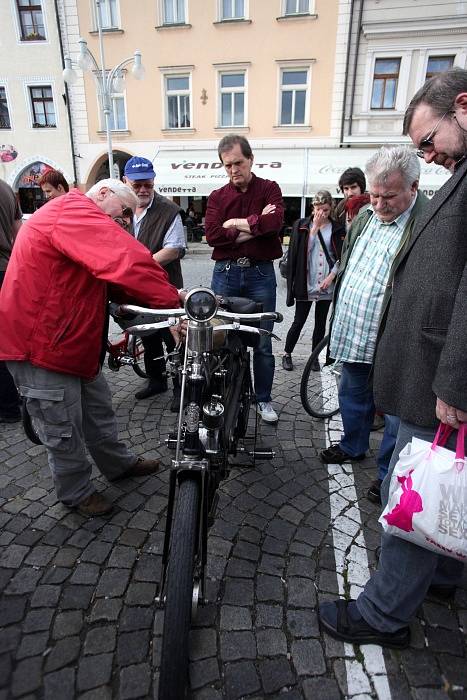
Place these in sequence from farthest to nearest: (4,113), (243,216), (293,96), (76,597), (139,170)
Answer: (4,113) < (293,96) < (139,170) < (243,216) < (76,597)

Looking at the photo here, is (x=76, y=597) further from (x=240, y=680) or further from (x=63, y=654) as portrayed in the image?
(x=240, y=680)

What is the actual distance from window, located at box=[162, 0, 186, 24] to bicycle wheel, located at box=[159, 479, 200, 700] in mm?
19952

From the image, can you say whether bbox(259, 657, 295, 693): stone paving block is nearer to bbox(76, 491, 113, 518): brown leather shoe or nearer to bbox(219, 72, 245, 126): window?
bbox(76, 491, 113, 518): brown leather shoe

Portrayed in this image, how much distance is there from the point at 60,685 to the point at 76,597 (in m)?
0.40

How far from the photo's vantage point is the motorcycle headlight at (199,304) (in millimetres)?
1669

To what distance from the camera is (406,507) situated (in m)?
1.46

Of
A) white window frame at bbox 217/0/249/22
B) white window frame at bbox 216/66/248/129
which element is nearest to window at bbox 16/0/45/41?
white window frame at bbox 217/0/249/22

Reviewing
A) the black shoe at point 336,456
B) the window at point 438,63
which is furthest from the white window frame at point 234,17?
the black shoe at point 336,456

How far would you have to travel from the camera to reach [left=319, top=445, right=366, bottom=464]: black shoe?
308 cm

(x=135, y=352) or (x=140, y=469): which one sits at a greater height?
(x=135, y=352)

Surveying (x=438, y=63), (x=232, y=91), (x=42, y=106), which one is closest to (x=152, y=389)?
(x=232, y=91)

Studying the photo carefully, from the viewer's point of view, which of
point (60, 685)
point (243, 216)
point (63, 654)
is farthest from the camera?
point (243, 216)

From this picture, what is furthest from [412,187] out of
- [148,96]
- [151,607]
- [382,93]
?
[148,96]

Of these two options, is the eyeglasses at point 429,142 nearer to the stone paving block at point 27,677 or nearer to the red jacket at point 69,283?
the red jacket at point 69,283
